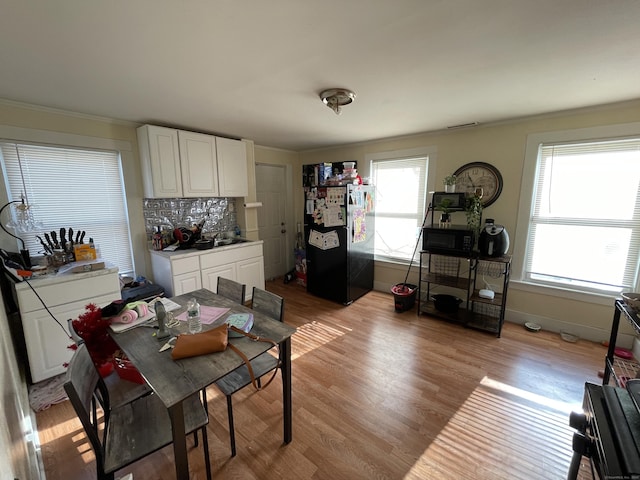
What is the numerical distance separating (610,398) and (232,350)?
153 cm

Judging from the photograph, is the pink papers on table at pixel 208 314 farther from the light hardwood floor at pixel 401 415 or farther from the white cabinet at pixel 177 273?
the white cabinet at pixel 177 273

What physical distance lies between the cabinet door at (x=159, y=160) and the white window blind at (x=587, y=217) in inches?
154

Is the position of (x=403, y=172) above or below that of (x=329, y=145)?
below

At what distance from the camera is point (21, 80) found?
1.73 meters

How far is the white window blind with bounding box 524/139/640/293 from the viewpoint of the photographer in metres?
2.41

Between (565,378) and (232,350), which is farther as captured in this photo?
(565,378)

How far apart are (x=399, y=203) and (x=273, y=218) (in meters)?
2.14

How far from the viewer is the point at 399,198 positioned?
372cm

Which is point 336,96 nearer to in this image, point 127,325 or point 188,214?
point 127,325

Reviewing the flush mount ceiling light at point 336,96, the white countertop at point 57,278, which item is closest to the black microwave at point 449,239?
the flush mount ceiling light at point 336,96

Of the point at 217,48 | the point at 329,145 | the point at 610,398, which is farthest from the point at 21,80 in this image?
the point at 610,398

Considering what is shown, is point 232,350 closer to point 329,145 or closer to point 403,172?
point 403,172

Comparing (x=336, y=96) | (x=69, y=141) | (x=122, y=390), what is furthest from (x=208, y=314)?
(x=69, y=141)

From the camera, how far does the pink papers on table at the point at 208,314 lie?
5.14ft
